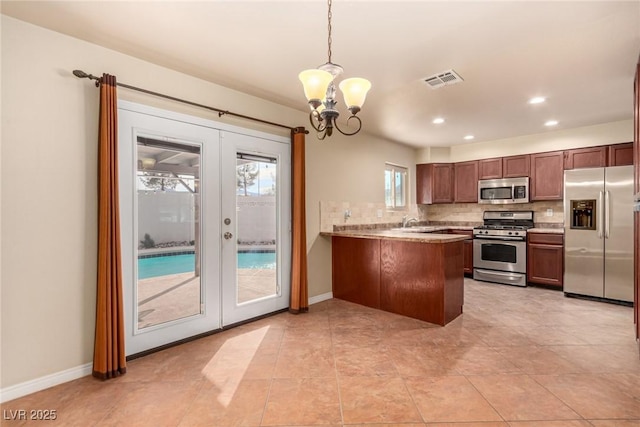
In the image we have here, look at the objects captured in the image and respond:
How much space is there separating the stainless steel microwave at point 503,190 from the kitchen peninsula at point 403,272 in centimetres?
251

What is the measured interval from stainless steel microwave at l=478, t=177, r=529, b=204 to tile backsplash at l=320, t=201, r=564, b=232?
0.33 meters

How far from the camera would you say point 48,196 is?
213cm

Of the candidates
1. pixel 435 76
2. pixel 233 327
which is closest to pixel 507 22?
pixel 435 76

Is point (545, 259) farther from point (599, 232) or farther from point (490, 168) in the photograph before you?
point (490, 168)

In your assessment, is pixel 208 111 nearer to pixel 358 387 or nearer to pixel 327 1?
pixel 327 1

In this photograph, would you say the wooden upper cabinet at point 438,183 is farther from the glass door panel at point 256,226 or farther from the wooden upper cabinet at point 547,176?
the glass door panel at point 256,226

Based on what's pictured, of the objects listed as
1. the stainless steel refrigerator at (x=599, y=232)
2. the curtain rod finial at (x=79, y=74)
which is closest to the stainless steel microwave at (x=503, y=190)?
the stainless steel refrigerator at (x=599, y=232)

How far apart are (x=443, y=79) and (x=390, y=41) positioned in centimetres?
89

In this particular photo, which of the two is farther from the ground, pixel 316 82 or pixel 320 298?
pixel 316 82

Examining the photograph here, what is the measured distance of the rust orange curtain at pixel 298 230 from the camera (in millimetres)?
3617

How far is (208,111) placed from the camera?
9.87 ft

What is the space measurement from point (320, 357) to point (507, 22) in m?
2.76

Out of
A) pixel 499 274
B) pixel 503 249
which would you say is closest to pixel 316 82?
pixel 503 249

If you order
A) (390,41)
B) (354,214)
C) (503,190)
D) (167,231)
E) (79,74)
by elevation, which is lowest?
(167,231)
